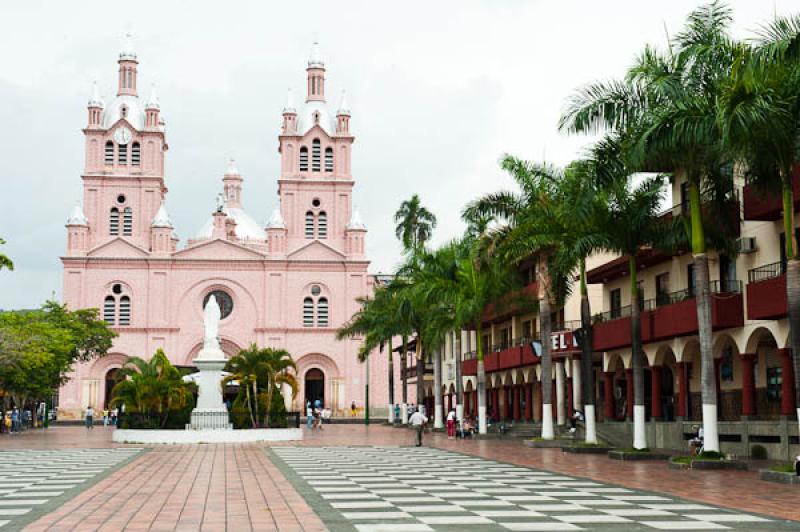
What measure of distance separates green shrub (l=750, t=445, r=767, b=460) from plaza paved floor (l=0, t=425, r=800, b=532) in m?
3.36

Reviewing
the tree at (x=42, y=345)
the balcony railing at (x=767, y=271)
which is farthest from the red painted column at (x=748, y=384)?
the tree at (x=42, y=345)

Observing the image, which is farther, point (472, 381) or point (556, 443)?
point (472, 381)

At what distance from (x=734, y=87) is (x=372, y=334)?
42.3 metres

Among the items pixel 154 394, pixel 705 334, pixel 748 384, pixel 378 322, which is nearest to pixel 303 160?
pixel 378 322

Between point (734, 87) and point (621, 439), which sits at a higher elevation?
point (734, 87)

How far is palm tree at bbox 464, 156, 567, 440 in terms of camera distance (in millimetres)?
31250

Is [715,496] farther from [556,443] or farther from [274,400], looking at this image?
[274,400]

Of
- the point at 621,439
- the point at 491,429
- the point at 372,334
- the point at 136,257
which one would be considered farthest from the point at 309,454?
the point at 136,257

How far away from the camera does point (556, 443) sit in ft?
115

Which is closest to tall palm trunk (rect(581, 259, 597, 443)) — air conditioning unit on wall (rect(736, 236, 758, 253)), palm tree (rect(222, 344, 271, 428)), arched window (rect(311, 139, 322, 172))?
air conditioning unit on wall (rect(736, 236, 758, 253))

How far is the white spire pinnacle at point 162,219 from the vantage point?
81.6 m

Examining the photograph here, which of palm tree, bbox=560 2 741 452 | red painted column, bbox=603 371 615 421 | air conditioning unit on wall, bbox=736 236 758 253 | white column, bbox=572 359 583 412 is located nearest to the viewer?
palm tree, bbox=560 2 741 452

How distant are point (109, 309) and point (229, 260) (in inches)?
389

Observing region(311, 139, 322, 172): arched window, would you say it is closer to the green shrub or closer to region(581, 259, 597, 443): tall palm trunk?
region(581, 259, 597, 443): tall palm trunk
